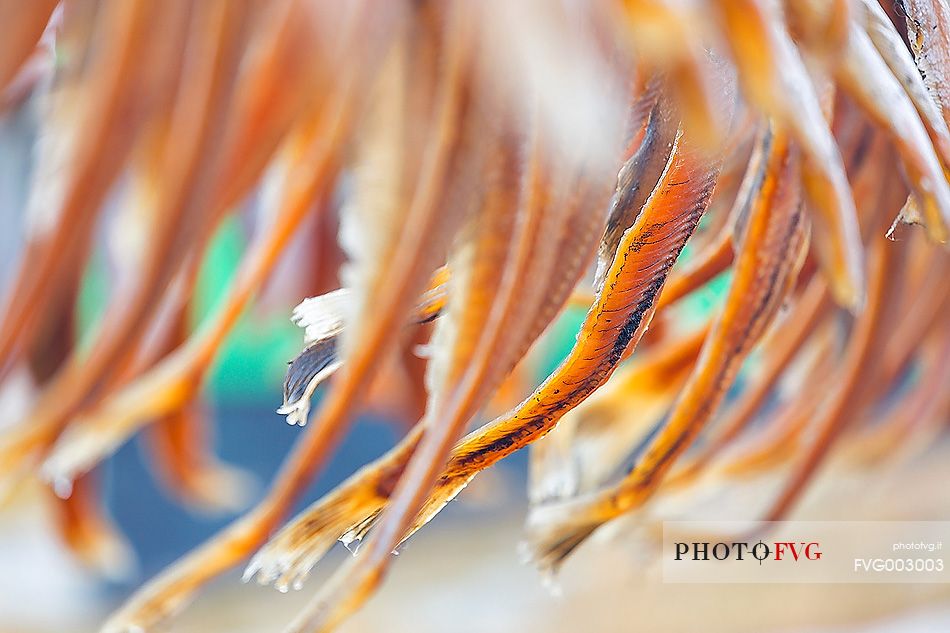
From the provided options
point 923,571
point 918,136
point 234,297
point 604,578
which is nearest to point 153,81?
point 234,297

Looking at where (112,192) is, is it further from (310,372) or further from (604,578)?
(604,578)

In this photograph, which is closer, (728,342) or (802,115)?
(802,115)

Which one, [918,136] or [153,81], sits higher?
[153,81]

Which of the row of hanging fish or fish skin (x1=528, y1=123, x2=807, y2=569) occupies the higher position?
the row of hanging fish

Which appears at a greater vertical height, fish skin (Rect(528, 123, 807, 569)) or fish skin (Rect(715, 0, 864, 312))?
fish skin (Rect(715, 0, 864, 312))

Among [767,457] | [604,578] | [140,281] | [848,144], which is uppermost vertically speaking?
[140,281]

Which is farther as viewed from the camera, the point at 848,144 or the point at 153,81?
the point at 848,144

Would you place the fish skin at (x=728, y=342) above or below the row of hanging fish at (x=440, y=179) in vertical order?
below

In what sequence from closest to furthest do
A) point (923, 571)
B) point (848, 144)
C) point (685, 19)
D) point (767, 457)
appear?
point (685, 19), point (848, 144), point (767, 457), point (923, 571)

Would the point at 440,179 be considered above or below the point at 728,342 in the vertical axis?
above

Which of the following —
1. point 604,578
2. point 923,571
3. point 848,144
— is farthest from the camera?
point 604,578

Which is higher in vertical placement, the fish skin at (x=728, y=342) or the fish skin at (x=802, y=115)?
the fish skin at (x=802, y=115)
